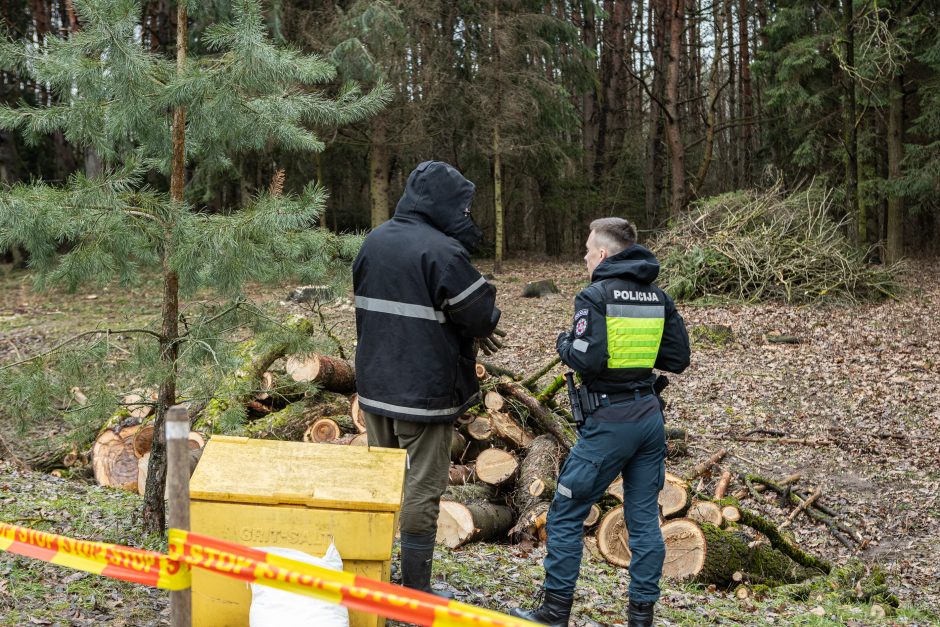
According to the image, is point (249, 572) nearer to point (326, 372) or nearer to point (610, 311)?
point (610, 311)

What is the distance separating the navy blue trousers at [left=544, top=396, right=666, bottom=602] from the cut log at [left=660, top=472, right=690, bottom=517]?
196 centimetres

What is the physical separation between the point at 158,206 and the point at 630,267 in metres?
2.65

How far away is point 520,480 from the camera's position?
256 inches

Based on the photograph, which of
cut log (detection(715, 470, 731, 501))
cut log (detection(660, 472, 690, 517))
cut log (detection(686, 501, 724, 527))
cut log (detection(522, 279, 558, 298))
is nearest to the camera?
cut log (detection(660, 472, 690, 517))

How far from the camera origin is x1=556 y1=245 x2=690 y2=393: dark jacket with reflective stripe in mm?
4004

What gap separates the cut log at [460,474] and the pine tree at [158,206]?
219cm

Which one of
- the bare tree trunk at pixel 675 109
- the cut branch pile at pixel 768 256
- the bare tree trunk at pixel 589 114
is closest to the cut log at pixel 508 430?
the cut branch pile at pixel 768 256

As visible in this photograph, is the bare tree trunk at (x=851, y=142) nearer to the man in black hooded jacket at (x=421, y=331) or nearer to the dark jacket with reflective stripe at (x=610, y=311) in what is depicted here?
the dark jacket with reflective stripe at (x=610, y=311)

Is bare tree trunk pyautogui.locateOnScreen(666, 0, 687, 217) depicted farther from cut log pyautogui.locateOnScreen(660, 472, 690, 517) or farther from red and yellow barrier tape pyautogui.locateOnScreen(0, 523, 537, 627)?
red and yellow barrier tape pyautogui.locateOnScreen(0, 523, 537, 627)

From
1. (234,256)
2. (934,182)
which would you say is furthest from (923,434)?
(934,182)

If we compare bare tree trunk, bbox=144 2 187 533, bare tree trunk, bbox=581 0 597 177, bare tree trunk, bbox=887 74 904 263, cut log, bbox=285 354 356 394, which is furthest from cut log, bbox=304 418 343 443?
bare tree trunk, bbox=581 0 597 177

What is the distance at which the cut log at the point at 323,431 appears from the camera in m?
6.87

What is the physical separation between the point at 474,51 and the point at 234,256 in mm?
18113

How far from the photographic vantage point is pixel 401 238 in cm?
403
